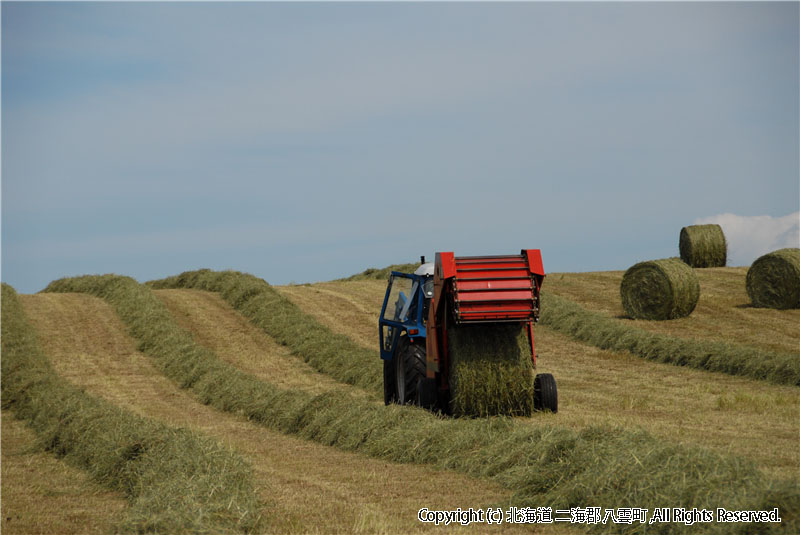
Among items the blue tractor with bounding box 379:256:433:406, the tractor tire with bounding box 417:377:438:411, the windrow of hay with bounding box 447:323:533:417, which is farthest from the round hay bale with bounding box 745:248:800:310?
the tractor tire with bounding box 417:377:438:411

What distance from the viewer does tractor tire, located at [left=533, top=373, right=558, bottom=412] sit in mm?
11578

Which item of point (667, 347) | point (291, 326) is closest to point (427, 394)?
point (667, 347)

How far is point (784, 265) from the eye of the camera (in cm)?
2055

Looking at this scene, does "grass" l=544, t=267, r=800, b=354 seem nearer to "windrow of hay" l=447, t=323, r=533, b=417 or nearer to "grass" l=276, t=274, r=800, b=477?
"grass" l=276, t=274, r=800, b=477

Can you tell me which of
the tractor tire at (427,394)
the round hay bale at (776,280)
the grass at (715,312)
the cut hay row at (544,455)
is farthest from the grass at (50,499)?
the round hay bale at (776,280)

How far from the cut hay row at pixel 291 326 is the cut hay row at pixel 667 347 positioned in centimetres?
569

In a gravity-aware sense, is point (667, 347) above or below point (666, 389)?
above

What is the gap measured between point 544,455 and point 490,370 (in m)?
3.34

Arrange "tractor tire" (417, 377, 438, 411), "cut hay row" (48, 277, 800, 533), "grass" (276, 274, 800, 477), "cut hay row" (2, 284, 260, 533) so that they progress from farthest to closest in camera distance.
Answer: "tractor tire" (417, 377, 438, 411) → "grass" (276, 274, 800, 477) → "cut hay row" (2, 284, 260, 533) → "cut hay row" (48, 277, 800, 533)

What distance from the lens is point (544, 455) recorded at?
7.82 meters

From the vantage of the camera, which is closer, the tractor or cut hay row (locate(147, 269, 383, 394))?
the tractor

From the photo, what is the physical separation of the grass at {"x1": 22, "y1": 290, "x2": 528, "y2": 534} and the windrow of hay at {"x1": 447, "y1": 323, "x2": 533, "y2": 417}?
6.42ft

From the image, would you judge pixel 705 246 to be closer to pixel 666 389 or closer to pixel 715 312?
pixel 715 312

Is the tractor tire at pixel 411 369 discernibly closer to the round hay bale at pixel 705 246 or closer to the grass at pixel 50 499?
the grass at pixel 50 499
